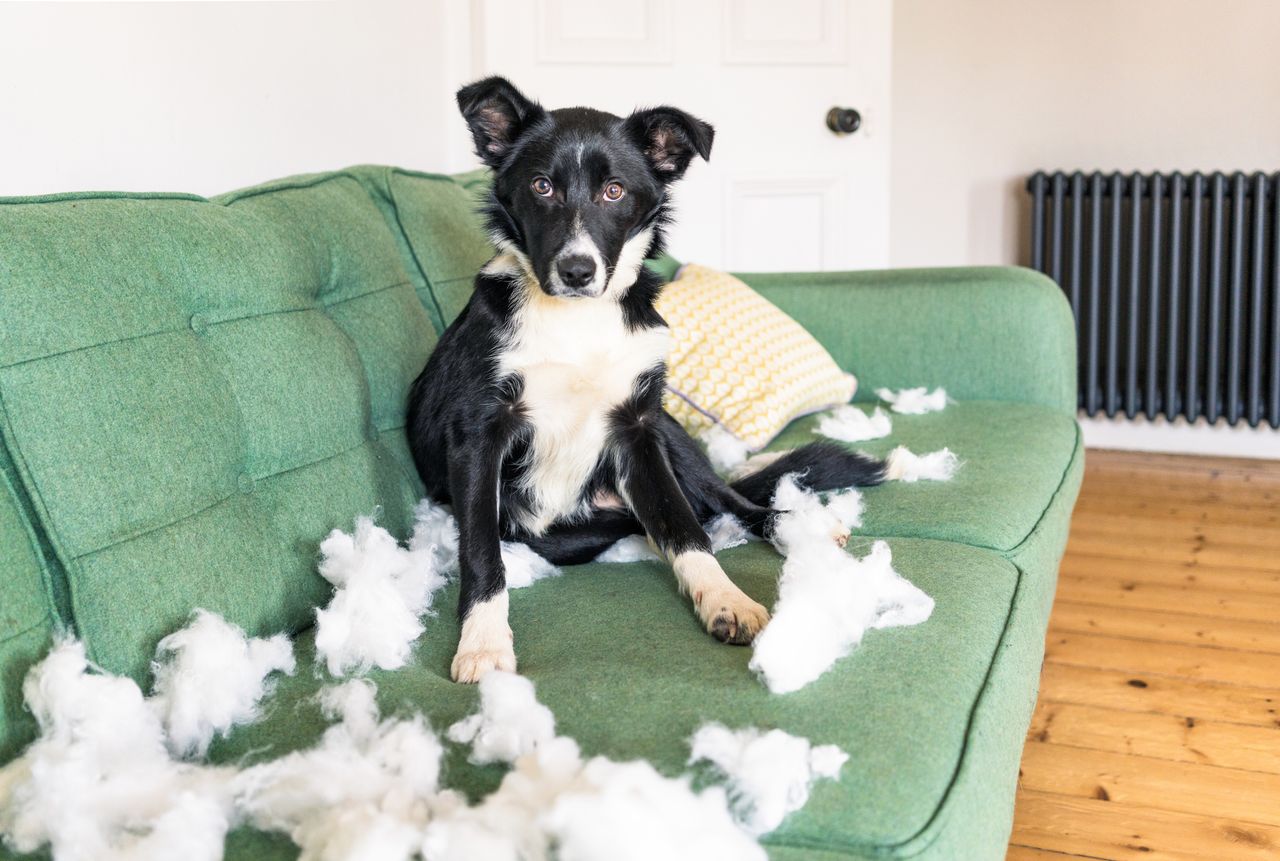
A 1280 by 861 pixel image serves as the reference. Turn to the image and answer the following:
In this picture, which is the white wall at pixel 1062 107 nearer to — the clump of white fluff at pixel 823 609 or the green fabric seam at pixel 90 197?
the clump of white fluff at pixel 823 609

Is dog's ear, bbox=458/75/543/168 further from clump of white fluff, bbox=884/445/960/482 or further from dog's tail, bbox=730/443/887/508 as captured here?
clump of white fluff, bbox=884/445/960/482

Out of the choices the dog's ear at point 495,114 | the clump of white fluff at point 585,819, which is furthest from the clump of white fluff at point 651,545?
the clump of white fluff at point 585,819

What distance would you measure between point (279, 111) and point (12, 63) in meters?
0.78

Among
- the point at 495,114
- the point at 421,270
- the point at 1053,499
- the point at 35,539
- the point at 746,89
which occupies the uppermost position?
the point at 746,89

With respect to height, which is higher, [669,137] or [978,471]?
[669,137]

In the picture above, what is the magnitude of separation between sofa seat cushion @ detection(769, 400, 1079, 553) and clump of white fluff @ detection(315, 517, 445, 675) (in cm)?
70

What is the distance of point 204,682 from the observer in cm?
122

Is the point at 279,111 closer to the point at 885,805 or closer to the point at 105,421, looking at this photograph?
the point at 105,421

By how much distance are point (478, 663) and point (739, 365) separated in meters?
1.28

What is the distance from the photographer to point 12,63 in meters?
1.80

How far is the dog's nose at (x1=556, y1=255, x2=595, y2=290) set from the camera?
161 cm

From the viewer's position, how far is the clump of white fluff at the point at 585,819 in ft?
3.00

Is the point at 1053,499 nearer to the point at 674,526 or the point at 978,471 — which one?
the point at 978,471

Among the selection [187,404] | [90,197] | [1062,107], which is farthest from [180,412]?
[1062,107]
